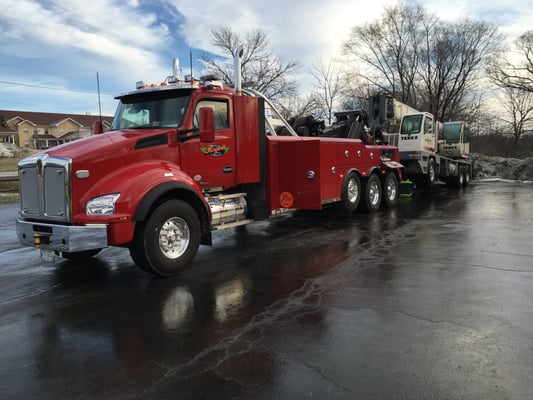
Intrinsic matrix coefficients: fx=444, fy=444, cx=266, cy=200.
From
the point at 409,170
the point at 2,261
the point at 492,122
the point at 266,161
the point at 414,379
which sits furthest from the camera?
the point at 492,122

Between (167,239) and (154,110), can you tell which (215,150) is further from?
(167,239)

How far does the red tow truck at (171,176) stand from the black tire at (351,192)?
2.28 ft

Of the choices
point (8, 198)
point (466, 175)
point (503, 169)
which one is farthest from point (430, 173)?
point (8, 198)

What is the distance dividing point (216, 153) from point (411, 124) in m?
12.9

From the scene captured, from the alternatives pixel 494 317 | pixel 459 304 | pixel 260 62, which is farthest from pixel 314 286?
pixel 260 62

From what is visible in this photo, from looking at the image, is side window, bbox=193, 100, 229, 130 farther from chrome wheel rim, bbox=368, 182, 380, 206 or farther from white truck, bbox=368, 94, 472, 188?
white truck, bbox=368, 94, 472, 188

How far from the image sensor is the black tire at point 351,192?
10.6m

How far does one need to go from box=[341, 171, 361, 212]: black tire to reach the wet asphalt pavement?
269 cm

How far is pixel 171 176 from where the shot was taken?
6.13m

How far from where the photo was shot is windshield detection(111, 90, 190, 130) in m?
6.93

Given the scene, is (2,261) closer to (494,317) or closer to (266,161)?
(266,161)

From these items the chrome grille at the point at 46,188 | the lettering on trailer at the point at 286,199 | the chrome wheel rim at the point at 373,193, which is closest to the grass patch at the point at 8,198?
the chrome grille at the point at 46,188

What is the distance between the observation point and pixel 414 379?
3.19m

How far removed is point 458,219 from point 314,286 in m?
6.46
